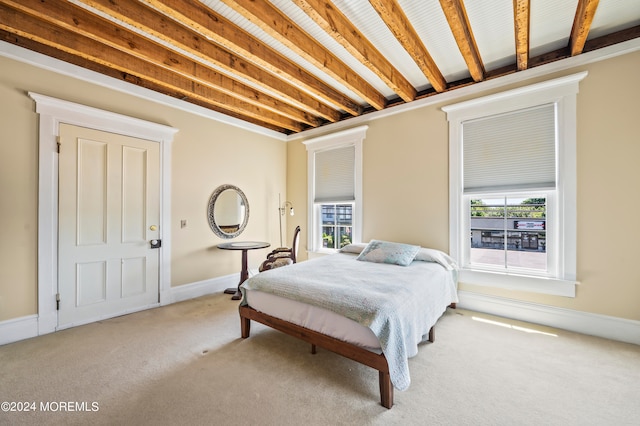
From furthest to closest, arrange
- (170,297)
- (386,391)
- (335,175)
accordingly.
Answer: (335,175), (170,297), (386,391)

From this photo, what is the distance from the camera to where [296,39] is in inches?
93.4

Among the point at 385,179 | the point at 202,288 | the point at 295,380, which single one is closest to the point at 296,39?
the point at 385,179

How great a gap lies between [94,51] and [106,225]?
1.81 metres

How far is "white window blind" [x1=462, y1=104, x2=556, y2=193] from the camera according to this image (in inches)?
109

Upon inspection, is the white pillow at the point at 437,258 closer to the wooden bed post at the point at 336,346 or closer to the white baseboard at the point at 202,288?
the wooden bed post at the point at 336,346

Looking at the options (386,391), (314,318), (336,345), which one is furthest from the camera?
(314,318)

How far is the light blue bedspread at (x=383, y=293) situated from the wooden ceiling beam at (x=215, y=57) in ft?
7.26

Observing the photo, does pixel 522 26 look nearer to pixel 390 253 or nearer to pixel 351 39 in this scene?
pixel 351 39

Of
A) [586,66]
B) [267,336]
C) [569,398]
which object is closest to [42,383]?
[267,336]

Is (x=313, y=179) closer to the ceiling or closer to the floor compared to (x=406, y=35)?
closer to the floor

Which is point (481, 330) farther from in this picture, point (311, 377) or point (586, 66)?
point (586, 66)

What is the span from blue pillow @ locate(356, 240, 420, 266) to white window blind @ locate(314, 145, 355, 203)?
46.0 inches

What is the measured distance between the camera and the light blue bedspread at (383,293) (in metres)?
1.70

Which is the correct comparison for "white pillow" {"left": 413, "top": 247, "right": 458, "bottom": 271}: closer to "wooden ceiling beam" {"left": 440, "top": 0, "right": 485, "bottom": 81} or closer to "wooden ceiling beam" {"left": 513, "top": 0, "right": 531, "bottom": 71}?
"wooden ceiling beam" {"left": 440, "top": 0, "right": 485, "bottom": 81}
